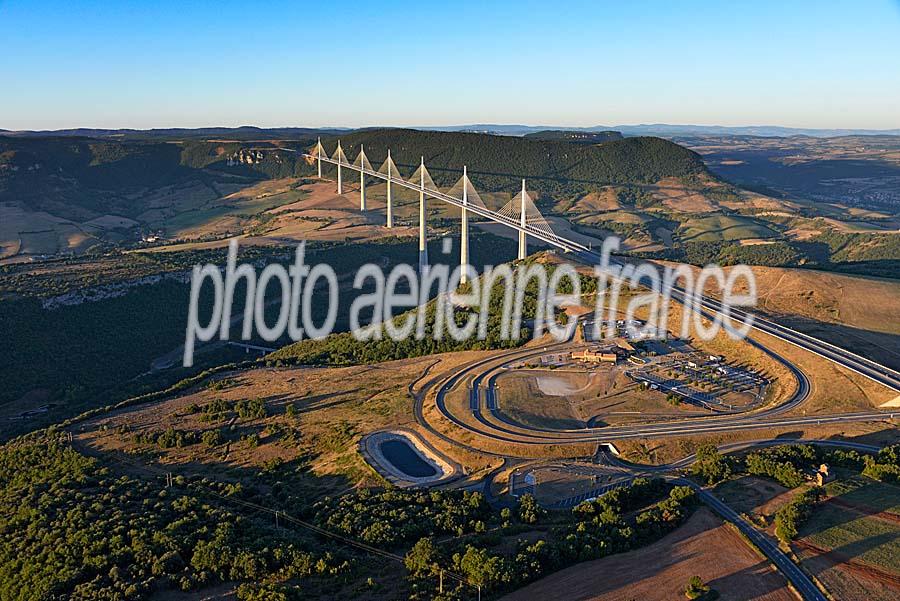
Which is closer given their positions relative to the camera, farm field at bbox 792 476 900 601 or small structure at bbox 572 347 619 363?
farm field at bbox 792 476 900 601

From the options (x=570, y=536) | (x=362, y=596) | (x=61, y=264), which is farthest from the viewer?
(x=61, y=264)

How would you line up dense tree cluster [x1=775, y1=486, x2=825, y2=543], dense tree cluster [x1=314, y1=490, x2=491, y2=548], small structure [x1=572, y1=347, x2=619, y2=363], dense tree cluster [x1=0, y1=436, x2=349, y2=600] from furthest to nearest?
small structure [x1=572, y1=347, x2=619, y2=363] < dense tree cluster [x1=314, y1=490, x2=491, y2=548] < dense tree cluster [x1=775, y1=486, x2=825, y2=543] < dense tree cluster [x1=0, y1=436, x2=349, y2=600]

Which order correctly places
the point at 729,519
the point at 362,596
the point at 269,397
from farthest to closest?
the point at 269,397
the point at 729,519
the point at 362,596

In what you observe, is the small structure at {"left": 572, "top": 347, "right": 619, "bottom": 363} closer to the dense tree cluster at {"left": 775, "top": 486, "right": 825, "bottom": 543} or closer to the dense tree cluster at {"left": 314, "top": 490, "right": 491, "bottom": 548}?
the dense tree cluster at {"left": 775, "top": 486, "right": 825, "bottom": 543}

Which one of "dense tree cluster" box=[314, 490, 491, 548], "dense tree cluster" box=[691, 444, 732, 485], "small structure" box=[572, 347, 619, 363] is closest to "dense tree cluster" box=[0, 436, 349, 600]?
"dense tree cluster" box=[314, 490, 491, 548]

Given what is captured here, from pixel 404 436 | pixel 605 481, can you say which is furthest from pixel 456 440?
pixel 605 481

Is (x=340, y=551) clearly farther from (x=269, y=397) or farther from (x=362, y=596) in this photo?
(x=269, y=397)

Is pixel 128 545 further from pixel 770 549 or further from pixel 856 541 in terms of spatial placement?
pixel 856 541

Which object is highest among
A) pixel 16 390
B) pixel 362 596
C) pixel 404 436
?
pixel 362 596

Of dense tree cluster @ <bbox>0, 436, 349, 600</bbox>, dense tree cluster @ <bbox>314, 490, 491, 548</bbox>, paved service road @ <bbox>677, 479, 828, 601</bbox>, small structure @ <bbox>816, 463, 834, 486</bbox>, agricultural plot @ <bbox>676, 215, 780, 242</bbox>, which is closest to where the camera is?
paved service road @ <bbox>677, 479, 828, 601</bbox>
